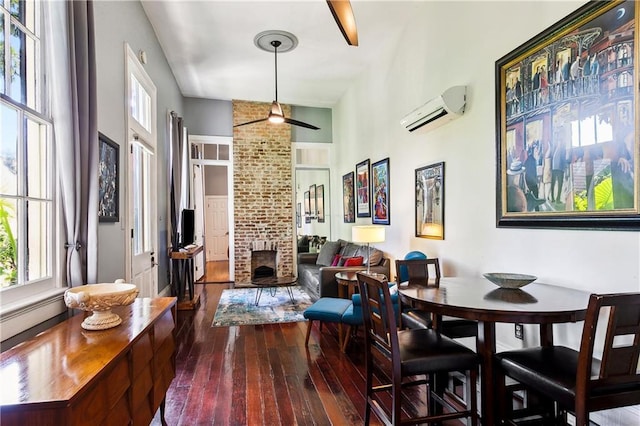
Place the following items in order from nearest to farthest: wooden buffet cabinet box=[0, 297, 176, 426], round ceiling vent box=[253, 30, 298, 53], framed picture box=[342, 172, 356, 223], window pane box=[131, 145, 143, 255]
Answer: wooden buffet cabinet box=[0, 297, 176, 426], window pane box=[131, 145, 143, 255], round ceiling vent box=[253, 30, 298, 53], framed picture box=[342, 172, 356, 223]

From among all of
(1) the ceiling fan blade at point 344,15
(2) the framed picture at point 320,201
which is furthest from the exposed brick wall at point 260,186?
(1) the ceiling fan blade at point 344,15

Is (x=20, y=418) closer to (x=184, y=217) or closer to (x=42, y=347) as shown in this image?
(x=42, y=347)

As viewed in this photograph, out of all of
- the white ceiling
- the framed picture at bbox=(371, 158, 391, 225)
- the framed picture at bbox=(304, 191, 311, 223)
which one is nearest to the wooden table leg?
the framed picture at bbox=(371, 158, 391, 225)

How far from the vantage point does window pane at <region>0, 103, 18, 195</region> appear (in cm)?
165

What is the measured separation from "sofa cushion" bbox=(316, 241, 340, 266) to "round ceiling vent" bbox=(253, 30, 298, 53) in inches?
133

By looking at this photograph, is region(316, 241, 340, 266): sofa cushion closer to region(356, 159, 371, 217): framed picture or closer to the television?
region(356, 159, 371, 217): framed picture

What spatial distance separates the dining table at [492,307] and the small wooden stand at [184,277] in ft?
12.5

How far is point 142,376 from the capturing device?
171 centimetres

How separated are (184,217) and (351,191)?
9.88ft

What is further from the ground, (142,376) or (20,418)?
(20,418)

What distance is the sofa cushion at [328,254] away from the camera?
6.23 m

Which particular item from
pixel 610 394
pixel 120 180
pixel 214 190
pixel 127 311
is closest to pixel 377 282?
pixel 610 394

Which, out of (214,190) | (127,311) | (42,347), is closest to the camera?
(42,347)

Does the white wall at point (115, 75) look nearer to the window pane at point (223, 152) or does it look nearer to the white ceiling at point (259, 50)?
the white ceiling at point (259, 50)
